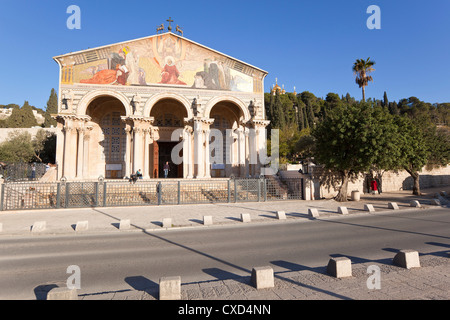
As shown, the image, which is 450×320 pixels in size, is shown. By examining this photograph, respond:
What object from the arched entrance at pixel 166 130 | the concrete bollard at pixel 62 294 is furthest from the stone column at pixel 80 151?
the concrete bollard at pixel 62 294

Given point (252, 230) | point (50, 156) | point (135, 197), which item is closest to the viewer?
point (252, 230)

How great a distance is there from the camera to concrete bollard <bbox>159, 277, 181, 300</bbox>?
333 centimetres

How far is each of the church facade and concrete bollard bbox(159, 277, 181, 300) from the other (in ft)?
58.9

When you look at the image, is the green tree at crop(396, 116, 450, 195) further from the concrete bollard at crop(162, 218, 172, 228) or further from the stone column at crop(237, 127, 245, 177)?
the concrete bollard at crop(162, 218, 172, 228)

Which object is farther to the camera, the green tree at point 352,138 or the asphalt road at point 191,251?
the green tree at point 352,138

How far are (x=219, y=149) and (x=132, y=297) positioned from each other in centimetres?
2231

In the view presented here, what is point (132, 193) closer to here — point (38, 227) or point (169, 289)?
point (38, 227)

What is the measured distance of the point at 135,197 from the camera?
14.4 metres

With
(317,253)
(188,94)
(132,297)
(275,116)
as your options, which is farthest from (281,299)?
(275,116)

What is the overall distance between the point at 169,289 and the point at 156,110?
955 inches

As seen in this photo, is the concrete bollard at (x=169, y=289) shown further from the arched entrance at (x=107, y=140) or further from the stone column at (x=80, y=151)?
the arched entrance at (x=107, y=140)

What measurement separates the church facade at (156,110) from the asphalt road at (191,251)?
13.8 metres

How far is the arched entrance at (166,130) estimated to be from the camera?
25172 millimetres
